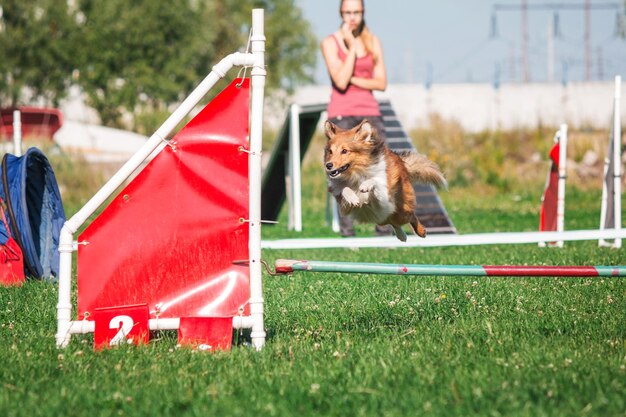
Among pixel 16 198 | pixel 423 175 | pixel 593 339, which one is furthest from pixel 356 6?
pixel 593 339

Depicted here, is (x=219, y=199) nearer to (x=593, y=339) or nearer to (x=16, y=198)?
(x=593, y=339)

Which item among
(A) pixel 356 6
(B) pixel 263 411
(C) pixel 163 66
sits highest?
(C) pixel 163 66

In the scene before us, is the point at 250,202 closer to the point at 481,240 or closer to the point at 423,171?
the point at 423,171

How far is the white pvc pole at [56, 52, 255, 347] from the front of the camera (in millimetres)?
4094

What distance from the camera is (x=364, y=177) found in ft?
19.0

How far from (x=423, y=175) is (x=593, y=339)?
8.70 ft

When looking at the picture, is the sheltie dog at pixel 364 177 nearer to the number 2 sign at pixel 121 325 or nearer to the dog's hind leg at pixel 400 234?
the dog's hind leg at pixel 400 234

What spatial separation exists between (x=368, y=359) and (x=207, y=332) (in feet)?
2.77

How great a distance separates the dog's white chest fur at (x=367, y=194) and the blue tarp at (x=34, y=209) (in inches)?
88.0

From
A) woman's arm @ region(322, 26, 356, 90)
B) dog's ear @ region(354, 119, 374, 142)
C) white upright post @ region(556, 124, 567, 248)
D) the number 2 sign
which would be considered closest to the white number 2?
the number 2 sign

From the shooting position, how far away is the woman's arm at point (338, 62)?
736 centimetres

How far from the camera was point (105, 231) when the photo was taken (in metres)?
4.17

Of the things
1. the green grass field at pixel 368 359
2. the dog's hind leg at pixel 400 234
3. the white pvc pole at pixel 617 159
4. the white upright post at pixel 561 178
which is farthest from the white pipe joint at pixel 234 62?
the white upright post at pixel 561 178

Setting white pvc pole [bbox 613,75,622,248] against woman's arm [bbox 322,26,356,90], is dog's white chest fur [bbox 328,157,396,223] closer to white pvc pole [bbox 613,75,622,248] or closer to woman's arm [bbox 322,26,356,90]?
woman's arm [bbox 322,26,356,90]
